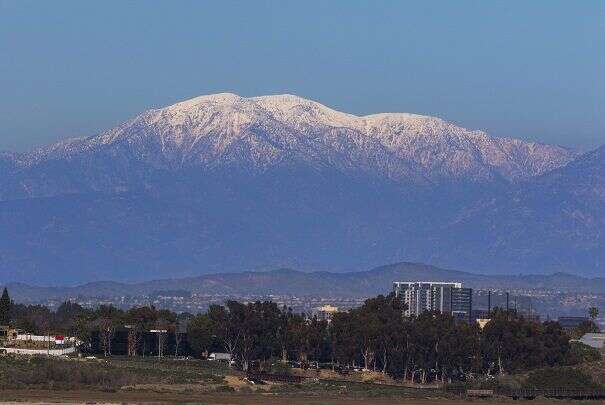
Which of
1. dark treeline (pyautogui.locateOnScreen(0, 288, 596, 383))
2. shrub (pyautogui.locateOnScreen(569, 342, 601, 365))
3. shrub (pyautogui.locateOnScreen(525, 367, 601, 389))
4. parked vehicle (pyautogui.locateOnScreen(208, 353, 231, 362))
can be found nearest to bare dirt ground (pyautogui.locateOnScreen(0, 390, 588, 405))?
shrub (pyautogui.locateOnScreen(525, 367, 601, 389))

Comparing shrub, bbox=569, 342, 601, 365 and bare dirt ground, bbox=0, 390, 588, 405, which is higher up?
shrub, bbox=569, 342, 601, 365

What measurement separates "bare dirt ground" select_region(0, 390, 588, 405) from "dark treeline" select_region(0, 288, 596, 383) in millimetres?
35410

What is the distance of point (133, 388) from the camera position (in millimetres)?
136250

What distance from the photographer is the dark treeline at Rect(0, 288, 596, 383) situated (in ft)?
573

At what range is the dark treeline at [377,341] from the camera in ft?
573

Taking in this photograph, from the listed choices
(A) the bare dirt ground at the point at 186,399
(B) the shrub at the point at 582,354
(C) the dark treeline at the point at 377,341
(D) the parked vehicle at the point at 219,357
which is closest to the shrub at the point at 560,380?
(A) the bare dirt ground at the point at 186,399

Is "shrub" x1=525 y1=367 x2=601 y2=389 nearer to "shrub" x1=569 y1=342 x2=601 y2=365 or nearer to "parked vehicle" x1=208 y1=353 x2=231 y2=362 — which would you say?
"shrub" x1=569 y1=342 x2=601 y2=365

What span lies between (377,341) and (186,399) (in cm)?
5577

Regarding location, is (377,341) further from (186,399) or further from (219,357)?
(186,399)

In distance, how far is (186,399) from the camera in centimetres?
12338

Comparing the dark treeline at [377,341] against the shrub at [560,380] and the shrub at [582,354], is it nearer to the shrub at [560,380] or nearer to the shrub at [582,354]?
the shrub at [582,354]

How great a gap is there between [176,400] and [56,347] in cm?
→ 6188

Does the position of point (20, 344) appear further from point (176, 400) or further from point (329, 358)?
point (176, 400)

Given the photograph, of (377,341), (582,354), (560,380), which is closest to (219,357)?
(377,341)
